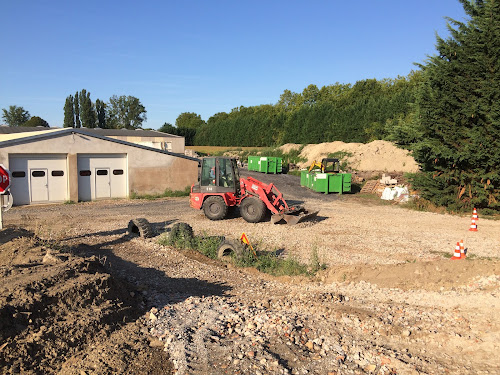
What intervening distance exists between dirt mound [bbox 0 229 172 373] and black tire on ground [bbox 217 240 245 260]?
11.8 feet

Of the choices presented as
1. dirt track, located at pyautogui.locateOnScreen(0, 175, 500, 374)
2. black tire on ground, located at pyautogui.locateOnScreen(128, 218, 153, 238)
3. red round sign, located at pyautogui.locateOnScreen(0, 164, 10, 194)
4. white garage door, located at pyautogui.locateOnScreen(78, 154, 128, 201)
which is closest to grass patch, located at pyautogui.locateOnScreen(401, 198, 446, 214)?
dirt track, located at pyautogui.locateOnScreen(0, 175, 500, 374)

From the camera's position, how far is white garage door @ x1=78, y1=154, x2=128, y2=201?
22359 mm

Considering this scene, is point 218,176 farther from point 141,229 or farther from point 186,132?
point 186,132

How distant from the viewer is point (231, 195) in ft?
55.1

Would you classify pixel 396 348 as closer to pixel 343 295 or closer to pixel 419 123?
pixel 343 295

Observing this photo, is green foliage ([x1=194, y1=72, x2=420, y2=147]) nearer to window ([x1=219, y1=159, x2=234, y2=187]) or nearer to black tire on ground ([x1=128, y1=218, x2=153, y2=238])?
window ([x1=219, y1=159, x2=234, y2=187])

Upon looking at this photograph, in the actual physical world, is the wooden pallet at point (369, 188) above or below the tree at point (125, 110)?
below

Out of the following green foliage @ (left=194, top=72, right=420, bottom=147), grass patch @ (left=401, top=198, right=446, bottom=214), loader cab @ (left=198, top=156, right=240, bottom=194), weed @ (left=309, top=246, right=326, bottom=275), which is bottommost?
weed @ (left=309, top=246, right=326, bottom=275)

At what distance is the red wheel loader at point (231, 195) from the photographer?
16.1 m

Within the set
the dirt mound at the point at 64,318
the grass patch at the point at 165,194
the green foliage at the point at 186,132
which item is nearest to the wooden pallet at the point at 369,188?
the grass patch at the point at 165,194

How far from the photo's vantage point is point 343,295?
330 inches

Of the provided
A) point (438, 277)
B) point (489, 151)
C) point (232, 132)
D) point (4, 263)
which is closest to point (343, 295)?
point (438, 277)

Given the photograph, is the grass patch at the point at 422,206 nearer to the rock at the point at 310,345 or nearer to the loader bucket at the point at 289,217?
the loader bucket at the point at 289,217

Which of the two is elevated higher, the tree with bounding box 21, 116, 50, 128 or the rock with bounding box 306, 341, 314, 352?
the tree with bounding box 21, 116, 50, 128
